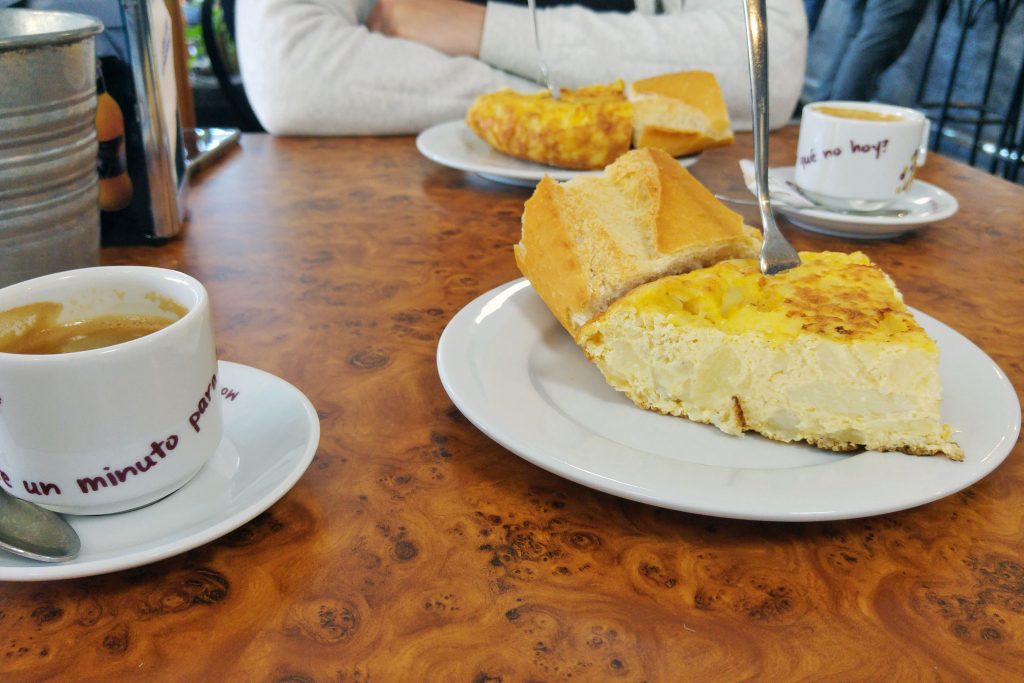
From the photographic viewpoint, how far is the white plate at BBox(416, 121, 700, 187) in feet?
4.66

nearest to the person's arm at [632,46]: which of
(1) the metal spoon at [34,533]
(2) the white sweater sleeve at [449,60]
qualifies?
(2) the white sweater sleeve at [449,60]

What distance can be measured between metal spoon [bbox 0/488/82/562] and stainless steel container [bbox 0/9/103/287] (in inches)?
16.9

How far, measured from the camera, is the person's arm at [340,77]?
179 centimetres

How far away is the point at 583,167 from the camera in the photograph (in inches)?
58.7

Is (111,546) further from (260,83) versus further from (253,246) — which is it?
(260,83)

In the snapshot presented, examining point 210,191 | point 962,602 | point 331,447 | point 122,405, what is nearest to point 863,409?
point 962,602

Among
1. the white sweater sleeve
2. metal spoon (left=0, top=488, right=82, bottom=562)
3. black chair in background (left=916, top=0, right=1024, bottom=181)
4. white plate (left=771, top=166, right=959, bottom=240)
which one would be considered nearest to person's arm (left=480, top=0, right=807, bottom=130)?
the white sweater sleeve

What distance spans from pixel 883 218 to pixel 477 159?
70 centimetres

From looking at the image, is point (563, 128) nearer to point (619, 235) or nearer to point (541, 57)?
point (541, 57)

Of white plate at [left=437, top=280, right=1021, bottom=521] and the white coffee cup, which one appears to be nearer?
white plate at [left=437, top=280, right=1021, bottom=521]

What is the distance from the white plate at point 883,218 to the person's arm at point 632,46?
65cm

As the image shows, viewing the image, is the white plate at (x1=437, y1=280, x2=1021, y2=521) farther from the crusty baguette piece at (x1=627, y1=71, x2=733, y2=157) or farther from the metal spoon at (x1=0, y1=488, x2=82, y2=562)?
the crusty baguette piece at (x1=627, y1=71, x2=733, y2=157)

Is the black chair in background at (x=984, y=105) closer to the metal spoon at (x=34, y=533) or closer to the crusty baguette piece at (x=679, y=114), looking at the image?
the crusty baguette piece at (x=679, y=114)

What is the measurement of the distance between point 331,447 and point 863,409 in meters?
0.45
